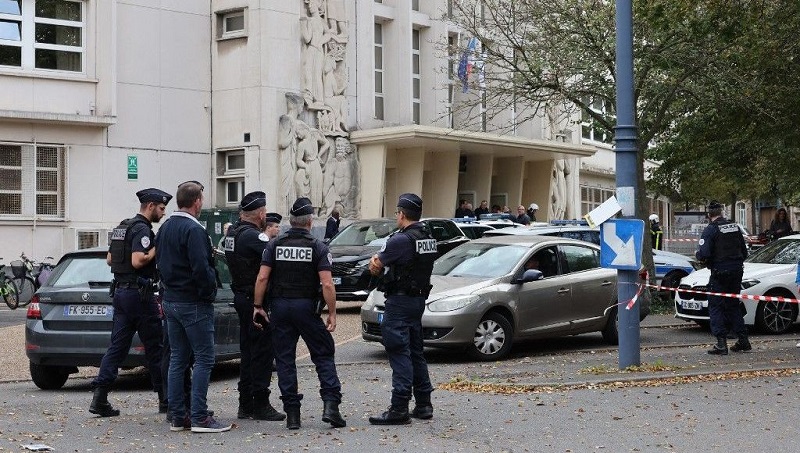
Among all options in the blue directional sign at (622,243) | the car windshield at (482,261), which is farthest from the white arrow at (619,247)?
the car windshield at (482,261)

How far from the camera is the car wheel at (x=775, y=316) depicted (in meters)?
18.5

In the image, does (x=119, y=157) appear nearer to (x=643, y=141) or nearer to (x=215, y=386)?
(x=643, y=141)

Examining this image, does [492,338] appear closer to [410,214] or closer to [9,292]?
[410,214]

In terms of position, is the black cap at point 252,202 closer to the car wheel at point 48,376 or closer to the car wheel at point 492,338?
the car wheel at point 48,376

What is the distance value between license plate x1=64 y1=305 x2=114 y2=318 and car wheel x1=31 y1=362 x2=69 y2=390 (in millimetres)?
779

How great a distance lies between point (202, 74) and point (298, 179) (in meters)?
3.81

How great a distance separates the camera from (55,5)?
100 feet

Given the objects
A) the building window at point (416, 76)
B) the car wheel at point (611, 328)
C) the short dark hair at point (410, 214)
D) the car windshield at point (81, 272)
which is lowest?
the car wheel at point (611, 328)

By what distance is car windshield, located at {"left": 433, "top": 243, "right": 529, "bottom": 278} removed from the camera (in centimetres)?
1590

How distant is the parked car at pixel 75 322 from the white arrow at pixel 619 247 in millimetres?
4166

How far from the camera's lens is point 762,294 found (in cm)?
1820

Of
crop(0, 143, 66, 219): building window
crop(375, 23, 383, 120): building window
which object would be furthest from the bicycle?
crop(375, 23, 383, 120): building window

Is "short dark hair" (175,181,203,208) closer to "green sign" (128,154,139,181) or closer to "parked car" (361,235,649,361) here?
"parked car" (361,235,649,361)

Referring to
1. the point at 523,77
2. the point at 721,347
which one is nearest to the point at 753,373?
the point at 721,347
